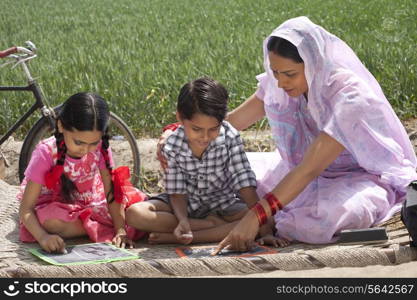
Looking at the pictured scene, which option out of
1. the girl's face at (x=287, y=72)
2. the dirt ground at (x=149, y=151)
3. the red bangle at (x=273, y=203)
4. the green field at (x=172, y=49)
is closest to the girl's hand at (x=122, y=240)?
the red bangle at (x=273, y=203)

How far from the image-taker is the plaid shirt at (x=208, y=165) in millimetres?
3922

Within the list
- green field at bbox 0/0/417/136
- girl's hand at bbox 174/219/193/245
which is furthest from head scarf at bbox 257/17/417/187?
green field at bbox 0/0/417/136

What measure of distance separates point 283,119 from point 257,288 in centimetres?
128

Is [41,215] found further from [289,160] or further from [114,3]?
[114,3]

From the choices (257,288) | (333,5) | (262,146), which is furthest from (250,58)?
(333,5)

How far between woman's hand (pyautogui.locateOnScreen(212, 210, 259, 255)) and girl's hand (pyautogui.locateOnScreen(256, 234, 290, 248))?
9.2 inches

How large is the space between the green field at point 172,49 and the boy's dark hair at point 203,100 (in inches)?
112

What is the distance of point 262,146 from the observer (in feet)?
20.0

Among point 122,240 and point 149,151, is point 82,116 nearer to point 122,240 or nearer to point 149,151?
point 122,240

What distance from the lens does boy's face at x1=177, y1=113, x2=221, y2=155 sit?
144 inches

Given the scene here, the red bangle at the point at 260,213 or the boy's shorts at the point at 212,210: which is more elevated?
the red bangle at the point at 260,213

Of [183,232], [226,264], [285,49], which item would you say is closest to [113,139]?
[183,232]

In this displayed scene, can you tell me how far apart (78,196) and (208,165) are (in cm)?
66

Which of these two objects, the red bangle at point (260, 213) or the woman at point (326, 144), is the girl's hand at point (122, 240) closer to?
the woman at point (326, 144)
